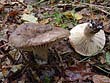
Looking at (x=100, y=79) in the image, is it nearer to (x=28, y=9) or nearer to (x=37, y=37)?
(x=37, y=37)

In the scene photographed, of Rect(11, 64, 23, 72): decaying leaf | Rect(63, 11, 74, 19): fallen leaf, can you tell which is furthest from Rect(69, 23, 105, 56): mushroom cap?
Rect(11, 64, 23, 72): decaying leaf

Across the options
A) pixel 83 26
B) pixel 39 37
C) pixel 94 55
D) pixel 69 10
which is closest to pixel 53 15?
pixel 69 10

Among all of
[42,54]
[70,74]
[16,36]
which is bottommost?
[70,74]

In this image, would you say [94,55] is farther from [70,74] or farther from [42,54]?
[42,54]

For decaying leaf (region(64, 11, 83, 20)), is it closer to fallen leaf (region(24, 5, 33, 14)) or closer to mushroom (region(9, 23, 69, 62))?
fallen leaf (region(24, 5, 33, 14))

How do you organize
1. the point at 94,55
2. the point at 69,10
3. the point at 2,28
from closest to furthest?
the point at 94,55 → the point at 2,28 → the point at 69,10
